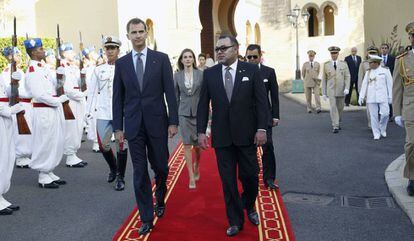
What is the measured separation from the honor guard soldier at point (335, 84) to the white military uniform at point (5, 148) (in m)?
7.99

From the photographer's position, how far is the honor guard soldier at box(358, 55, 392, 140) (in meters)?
10.8

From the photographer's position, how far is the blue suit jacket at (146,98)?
5.19 m

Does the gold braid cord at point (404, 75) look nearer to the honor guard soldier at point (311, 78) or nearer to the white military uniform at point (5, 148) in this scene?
the white military uniform at point (5, 148)

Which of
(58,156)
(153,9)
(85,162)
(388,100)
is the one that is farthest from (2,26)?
(388,100)

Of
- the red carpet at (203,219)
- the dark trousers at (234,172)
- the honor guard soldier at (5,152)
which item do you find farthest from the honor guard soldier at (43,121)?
the dark trousers at (234,172)

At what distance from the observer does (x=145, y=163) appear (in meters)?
5.20

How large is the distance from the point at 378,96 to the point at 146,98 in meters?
7.17

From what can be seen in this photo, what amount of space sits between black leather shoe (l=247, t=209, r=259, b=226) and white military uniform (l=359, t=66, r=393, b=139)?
6294 millimetres

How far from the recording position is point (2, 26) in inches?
734

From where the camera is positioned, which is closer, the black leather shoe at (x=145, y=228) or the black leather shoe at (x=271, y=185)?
the black leather shoe at (x=145, y=228)

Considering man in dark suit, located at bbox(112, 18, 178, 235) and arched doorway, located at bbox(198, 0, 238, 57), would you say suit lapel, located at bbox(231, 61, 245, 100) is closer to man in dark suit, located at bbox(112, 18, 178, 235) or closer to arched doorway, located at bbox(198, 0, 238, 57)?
man in dark suit, located at bbox(112, 18, 178, 235)

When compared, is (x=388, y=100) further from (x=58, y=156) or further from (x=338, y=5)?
(x=338, y=5)

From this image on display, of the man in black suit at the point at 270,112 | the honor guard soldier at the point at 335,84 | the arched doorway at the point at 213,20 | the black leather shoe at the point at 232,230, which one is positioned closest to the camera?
the black leather shoe at the point at 232,230

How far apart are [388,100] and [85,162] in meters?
6.57
